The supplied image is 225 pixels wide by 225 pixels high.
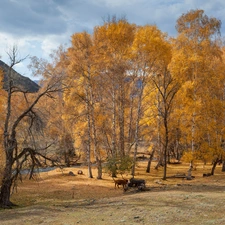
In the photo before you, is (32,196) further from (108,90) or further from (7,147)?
(108,90)

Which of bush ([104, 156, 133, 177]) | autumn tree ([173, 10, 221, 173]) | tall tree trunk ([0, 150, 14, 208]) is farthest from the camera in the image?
autumn tree ([173, 10, 221, 173])

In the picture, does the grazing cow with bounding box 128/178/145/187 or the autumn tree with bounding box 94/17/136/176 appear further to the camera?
the autumn tree with bounding box 94/17/136/176

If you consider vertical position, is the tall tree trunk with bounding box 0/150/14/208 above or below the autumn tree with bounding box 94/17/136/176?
below

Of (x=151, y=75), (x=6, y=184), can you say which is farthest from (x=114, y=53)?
(x=6, y=184)

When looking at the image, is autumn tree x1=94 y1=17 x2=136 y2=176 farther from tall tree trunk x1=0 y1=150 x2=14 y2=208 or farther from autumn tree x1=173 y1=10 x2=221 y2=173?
tall tree trunk x1=0 y1=150 x2=14 y2=208

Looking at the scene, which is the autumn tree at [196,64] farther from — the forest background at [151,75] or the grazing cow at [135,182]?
the grazing cow at [135,182]

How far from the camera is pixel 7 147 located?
49.3 ft

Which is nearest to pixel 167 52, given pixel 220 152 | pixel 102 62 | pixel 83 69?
Answer: pixel 102 62

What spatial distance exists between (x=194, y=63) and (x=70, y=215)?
54.3 ft

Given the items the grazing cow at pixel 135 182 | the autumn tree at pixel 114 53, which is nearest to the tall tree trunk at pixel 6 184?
the grazing cow at pixel 135 182

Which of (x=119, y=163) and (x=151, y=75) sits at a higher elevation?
(x=151, y=75)

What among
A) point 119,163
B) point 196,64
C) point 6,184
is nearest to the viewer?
point 6,184

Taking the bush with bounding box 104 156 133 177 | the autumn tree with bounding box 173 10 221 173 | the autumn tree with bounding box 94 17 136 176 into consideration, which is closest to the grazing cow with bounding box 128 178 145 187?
the bush with bounding box 104 156 133 177

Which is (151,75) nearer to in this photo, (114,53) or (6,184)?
(114,53)
